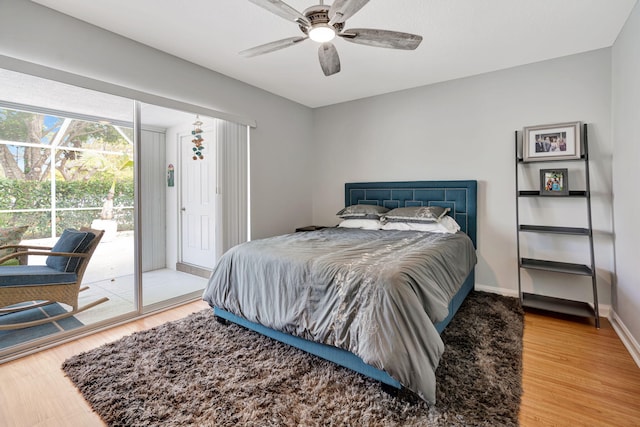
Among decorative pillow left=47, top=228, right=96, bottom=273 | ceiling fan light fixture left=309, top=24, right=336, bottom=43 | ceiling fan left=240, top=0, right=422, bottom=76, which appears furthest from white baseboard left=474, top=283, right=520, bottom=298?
decorative pillow left=47, top=228, right=96, bottom=273

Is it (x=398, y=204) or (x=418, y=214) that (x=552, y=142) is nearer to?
(x=418, y=214)

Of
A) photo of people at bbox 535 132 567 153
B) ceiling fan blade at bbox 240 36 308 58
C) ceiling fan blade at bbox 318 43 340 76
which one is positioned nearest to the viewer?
ceiling fan blade at bbox 240 36 308 58

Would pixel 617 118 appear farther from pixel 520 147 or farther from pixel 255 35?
pixel 255 35

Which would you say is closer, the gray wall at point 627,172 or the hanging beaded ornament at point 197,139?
the gray wall at point 627,172

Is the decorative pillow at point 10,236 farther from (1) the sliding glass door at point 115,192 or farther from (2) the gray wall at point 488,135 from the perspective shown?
(2) the gray wall at point 488,135

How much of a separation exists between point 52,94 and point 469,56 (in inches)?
148

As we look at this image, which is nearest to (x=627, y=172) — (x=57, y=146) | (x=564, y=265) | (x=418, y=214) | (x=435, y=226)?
(x=564, y=265)

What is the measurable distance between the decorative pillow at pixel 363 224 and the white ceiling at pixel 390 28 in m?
1.72

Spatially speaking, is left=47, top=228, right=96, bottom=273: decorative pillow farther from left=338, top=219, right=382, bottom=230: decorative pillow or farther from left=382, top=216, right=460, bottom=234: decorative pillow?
left=382, top=216, right=460, bottom=234: decorative pillow

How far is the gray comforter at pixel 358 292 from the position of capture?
1.60 metres

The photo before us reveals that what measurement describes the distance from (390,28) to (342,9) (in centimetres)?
107

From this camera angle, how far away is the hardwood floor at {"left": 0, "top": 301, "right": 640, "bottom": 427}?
157 cm

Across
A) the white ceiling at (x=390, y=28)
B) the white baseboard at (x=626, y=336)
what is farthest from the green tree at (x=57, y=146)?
the white baseboard at (x=626, y=336)

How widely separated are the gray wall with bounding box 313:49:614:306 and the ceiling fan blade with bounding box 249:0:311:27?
2452mm
